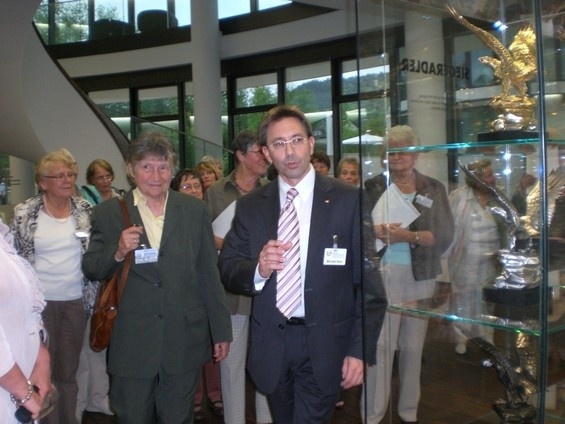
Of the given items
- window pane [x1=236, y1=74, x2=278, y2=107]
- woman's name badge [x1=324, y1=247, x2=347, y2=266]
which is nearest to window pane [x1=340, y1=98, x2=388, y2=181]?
woman's name badge [x1=324, y1=247, x2=347, y2=266]

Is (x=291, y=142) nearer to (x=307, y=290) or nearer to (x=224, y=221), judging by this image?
(x=307, y=290)

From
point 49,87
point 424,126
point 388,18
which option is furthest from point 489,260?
point 49,87

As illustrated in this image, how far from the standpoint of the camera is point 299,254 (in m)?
2.15

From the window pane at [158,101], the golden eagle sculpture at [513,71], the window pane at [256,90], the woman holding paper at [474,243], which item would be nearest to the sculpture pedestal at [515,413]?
the woman holding paper at [474,243]

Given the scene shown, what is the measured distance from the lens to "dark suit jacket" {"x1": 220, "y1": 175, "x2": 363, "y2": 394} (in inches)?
83.0

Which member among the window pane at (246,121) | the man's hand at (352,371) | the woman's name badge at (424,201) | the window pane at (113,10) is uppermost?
the window pane at (113,10)

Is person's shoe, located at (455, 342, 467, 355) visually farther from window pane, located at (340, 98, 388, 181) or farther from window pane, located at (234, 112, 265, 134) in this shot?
window pane, located at (234, 112, 265, 134)

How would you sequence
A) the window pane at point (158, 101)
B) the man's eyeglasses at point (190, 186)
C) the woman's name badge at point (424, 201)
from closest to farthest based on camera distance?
the woman's name badge at point (424, 201), the man's eyeglasses at point (190, 186), the window pane at point (158, 101)

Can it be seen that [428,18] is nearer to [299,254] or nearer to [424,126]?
[424,126]

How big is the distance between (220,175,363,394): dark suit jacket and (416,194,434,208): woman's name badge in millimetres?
236

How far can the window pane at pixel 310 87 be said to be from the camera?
11.2 m

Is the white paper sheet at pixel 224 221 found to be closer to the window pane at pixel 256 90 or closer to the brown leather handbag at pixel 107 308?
the brown leather handbag at pixel 107 308

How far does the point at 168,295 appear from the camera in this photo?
262cm

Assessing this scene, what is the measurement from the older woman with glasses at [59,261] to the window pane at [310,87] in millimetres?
8174
